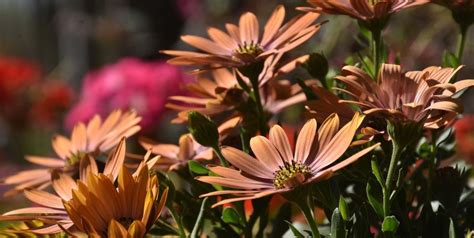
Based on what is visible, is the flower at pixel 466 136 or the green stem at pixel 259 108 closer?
the green stem at pixel 259 108

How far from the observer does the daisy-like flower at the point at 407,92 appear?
0.49 m

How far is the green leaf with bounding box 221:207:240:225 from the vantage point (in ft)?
1.81

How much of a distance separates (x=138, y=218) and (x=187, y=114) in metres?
0.11

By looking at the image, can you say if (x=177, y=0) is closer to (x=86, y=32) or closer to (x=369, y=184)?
(x=86, y=32)

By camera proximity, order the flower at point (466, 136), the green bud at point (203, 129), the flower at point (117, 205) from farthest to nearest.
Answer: the flower at point (466, 136) → the green bud at point (203, 129) → the flower at point (117, 205)

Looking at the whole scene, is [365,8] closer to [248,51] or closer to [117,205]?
[248,51]

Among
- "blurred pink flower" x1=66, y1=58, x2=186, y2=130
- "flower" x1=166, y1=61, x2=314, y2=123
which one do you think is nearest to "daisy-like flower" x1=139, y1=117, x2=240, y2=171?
"flower" x1=166, y1=61, x2=314, y2=123

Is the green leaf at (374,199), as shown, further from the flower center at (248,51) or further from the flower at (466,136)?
the flower at (466,136)

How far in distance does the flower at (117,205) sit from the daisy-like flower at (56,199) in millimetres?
29

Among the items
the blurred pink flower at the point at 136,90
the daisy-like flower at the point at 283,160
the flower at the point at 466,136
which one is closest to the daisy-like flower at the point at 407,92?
the daisy-like flower at the point at 283,160

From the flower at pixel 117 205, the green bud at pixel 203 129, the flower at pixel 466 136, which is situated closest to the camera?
the flower at pixel 117 205

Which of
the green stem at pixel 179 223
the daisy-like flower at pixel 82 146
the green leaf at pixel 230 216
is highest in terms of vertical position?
the daisy-like flower at pixel 82 146

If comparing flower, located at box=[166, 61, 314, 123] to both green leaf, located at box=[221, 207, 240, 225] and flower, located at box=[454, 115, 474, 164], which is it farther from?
flower, located at box=[454, 115, 474, 164]

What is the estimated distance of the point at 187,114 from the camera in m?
0.58
